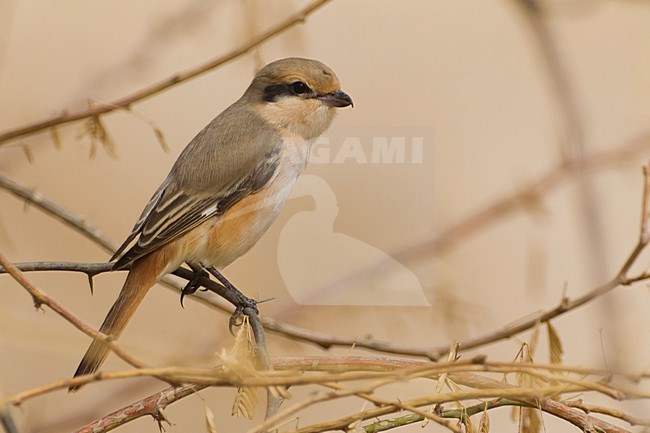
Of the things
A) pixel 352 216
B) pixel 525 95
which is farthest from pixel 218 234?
pixel 525 95

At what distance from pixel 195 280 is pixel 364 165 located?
1.04 feet

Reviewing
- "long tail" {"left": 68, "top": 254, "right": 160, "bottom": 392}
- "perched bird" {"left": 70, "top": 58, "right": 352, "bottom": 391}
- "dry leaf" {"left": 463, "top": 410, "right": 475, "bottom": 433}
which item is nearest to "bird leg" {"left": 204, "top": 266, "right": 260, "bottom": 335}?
"perched bird" {"left": 70, "top": 58, "right": 352, "bottom": 391}

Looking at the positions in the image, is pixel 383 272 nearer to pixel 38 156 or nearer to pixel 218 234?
pixel 218 234

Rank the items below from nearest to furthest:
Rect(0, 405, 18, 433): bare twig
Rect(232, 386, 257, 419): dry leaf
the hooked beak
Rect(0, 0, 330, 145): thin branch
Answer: Rect(0, 405, 18, 433): bare twig < Rect(232, 386, 257, 419): dry leaf < Rect(0, 0, 330, 145): thin branch < the hooked beak

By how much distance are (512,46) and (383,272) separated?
433 mm

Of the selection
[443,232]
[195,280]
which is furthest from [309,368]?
[443,232]

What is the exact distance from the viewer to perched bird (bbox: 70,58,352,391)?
1228 mm

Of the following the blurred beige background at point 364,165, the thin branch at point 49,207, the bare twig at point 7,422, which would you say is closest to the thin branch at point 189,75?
the thin branch at point 49,207

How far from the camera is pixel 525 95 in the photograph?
1359mm

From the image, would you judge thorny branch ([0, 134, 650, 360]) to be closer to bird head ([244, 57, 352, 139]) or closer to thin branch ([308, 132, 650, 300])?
thin branch ([308, 132, 650, 300])

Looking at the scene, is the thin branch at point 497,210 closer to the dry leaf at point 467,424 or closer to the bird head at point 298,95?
the bird head at point 298,95

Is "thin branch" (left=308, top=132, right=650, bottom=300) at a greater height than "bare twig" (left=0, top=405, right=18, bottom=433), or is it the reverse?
"thin branch" (left=308, top=132, right=650, bottom=300)

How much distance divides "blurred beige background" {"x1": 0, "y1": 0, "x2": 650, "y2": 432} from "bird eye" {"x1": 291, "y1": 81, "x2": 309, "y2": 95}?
0.07m

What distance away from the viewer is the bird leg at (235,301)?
1135 mm
